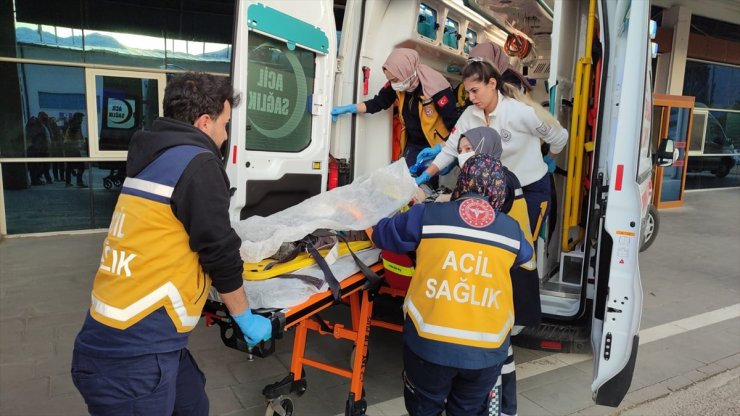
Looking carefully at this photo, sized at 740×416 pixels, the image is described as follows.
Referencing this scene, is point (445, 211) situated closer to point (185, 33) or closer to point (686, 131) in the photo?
point (185, 33)

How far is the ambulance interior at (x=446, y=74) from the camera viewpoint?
134 inches

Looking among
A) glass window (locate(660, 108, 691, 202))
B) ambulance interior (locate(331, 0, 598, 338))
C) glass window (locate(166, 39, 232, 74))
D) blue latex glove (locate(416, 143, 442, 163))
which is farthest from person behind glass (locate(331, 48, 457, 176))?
glass window (locate(660, 108, 691, 202))

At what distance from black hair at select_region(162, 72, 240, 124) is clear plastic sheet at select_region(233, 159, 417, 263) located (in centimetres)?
71

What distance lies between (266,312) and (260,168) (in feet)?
4.70

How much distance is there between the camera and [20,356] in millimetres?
3602

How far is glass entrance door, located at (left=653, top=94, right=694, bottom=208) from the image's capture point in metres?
9.84

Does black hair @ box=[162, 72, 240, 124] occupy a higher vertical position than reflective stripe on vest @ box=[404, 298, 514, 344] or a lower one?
higher

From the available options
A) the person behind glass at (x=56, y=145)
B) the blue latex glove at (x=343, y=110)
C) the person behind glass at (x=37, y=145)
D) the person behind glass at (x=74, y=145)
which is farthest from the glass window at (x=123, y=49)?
the blue latex glove at (x=343, y=110)

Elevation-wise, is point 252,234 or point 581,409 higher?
point 252,234

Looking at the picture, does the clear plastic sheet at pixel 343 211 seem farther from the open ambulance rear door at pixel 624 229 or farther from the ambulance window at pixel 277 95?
the open ambulance rear door at pixel 624 229

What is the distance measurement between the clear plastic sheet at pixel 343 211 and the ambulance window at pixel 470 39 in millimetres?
2907

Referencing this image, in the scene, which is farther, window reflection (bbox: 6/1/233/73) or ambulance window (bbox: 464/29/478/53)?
window reflection (bbox: 6/1/233/73)

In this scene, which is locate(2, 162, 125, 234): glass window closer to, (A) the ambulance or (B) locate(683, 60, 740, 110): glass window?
(A) the ambulance

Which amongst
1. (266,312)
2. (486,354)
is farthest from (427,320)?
(266,312)
